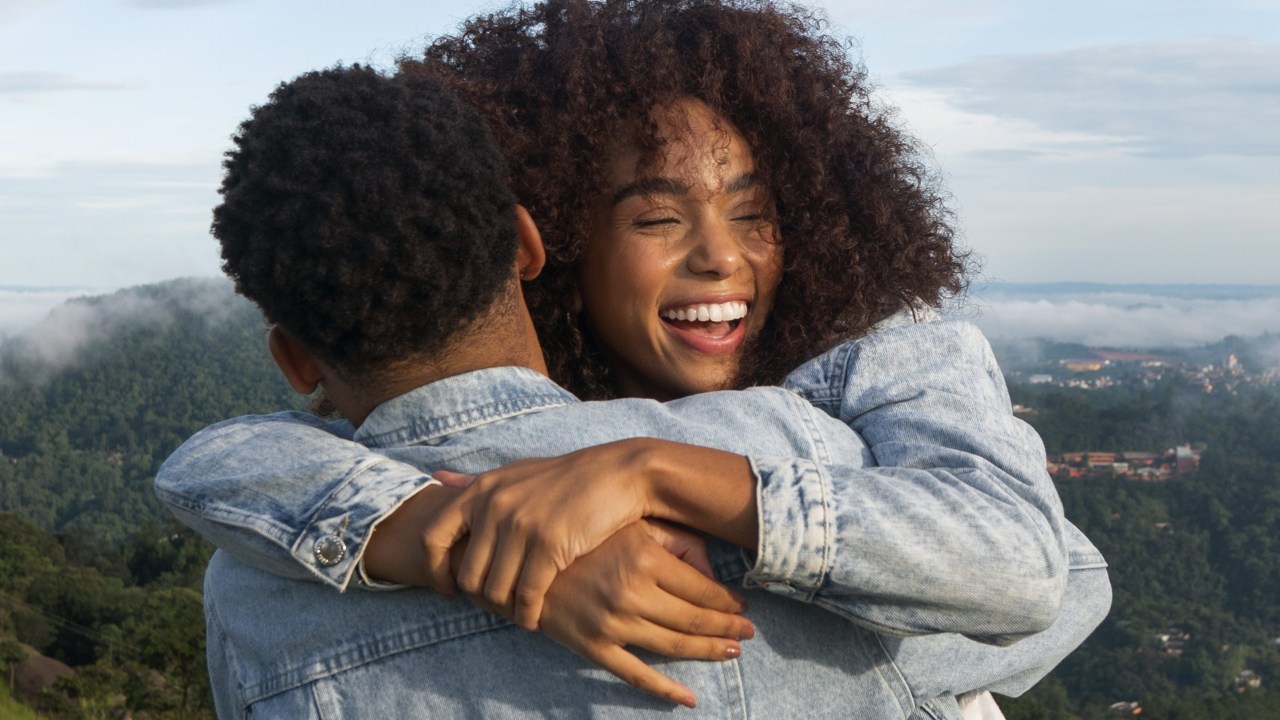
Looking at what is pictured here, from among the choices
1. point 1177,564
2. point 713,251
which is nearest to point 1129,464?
point 1177,564

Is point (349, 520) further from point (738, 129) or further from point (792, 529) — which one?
point (738, 129)

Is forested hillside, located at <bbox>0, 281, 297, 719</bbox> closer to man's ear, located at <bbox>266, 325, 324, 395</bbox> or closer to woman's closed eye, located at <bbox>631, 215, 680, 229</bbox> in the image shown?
woman's closed eye, located at <bbox>631, 215, 680, 229</bbox>

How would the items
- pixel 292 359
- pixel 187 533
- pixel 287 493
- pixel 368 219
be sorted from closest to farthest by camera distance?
pixel 368 219 → pixel 287 493 → pixel 292 359 → pixel 187 533

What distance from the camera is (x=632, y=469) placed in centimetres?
166

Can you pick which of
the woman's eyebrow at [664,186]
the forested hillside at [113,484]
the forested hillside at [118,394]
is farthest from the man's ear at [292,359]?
the forested hillside at [118,394]

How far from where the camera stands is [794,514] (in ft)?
5.49

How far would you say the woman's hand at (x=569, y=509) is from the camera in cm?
164

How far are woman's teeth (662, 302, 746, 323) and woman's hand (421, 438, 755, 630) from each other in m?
1.18

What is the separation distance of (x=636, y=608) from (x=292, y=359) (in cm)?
74

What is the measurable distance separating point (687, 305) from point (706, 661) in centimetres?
125

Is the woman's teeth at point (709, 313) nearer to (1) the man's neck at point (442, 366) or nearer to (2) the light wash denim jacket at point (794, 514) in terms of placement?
(2) the light wash denim jacket at point (794, 514)

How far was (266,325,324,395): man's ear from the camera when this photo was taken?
6.53ft

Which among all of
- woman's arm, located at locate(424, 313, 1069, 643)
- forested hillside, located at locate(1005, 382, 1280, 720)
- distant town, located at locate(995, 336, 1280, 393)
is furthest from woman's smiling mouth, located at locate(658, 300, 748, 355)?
distant town, located at locate(995, 336, 1280, 393)

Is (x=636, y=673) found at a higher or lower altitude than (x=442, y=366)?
lower
